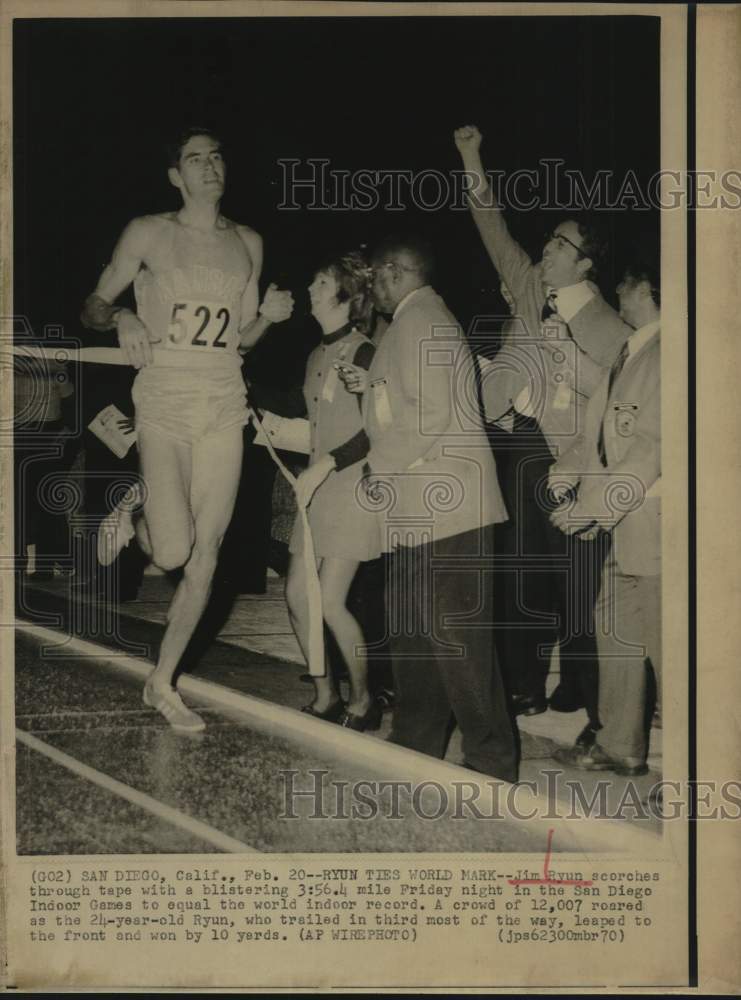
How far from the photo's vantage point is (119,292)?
2.58 metres

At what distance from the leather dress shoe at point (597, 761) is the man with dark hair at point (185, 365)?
29.5 inches

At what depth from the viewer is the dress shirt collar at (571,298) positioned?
101 inches

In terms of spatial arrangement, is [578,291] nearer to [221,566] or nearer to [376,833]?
[221,566]

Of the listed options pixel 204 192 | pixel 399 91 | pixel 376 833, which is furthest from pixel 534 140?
pixel 376 833

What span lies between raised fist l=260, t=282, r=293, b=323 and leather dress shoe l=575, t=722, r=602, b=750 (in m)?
1.04

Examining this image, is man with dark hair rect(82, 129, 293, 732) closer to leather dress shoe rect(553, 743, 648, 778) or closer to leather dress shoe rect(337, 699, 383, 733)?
leather dress shoe rect(337, 699, 383, 733)

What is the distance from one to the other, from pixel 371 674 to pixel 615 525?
0.58 metres

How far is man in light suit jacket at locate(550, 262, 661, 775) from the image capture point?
2516 mm

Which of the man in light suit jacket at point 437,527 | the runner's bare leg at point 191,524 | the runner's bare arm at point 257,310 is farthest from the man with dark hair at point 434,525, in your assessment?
the runner's bare leg at point 191,524

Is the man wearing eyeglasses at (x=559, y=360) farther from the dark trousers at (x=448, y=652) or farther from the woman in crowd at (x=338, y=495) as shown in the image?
the woman in crowd at (x=338, y=495)

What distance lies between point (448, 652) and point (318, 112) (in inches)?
44.2

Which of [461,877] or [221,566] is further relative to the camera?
[221,566]

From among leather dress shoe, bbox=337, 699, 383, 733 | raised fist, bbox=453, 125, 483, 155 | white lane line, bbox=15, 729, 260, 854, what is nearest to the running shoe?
white lane line, bbox=15, 729, 260, 854

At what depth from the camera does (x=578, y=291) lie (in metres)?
2.56
